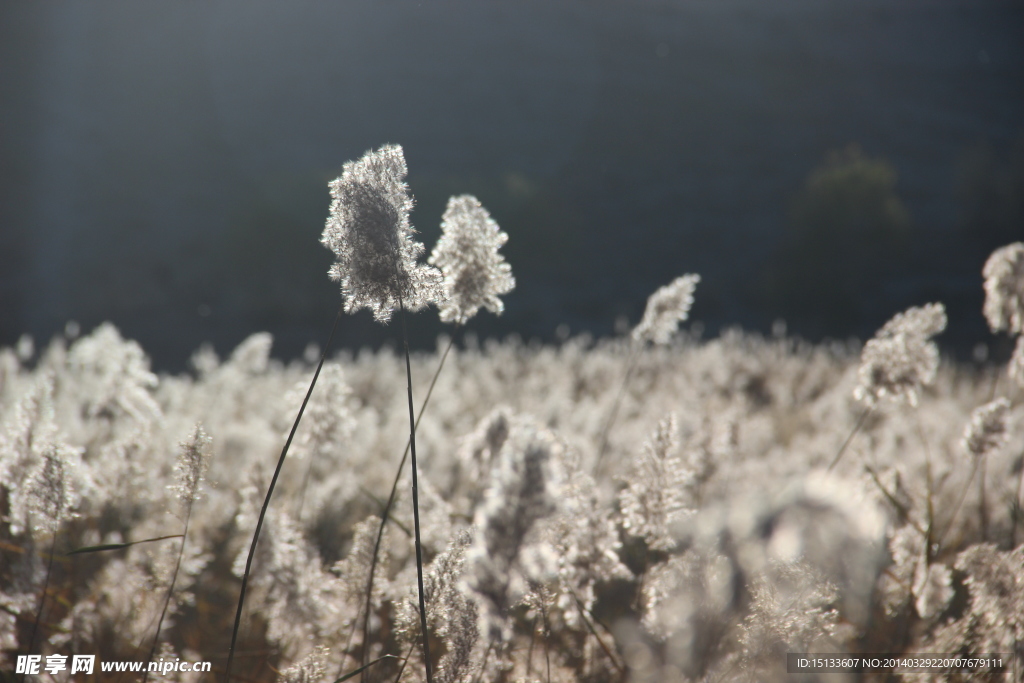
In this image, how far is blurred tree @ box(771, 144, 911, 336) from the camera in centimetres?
1941

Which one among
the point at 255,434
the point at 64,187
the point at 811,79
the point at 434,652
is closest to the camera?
the point at 434,652

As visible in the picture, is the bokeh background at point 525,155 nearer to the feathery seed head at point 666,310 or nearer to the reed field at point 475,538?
the reed field at point 475,538

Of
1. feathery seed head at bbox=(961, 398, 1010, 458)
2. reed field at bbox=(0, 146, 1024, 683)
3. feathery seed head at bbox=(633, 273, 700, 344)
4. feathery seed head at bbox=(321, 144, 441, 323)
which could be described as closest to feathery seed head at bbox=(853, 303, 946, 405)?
reed field at bbox=(0, 146, 1024, 683)

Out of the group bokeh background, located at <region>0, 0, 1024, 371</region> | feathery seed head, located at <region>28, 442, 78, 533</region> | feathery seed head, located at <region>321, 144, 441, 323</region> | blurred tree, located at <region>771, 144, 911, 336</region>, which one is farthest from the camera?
blurred tree, located at <region>771, 144, 911, 336</region>

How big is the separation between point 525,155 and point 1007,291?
84.0 feet

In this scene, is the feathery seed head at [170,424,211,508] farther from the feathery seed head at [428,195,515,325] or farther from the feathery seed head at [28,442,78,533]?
the feathery seed head at [428,195,515,325]

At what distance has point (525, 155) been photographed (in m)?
26.3

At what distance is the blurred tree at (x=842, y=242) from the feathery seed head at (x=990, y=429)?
18868 mm

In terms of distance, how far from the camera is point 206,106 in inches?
941

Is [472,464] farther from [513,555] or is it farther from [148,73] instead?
[148,73]

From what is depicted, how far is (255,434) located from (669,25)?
41.3 m

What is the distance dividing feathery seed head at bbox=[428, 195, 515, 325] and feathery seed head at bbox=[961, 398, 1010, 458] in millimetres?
1333

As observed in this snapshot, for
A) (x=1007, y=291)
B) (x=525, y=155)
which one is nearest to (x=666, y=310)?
(x=1007, y=291)

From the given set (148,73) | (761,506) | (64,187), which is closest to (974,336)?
(761,506)
